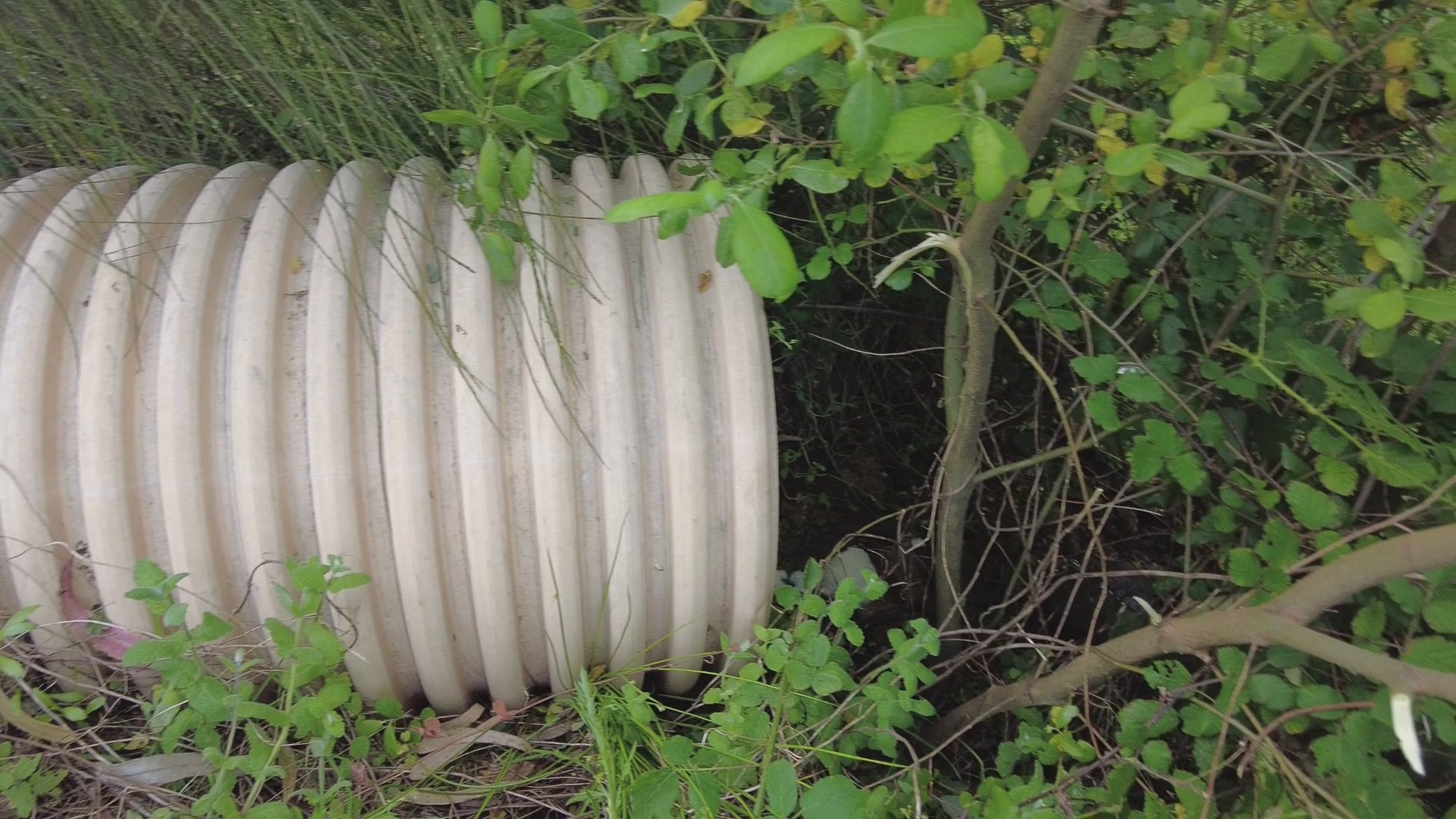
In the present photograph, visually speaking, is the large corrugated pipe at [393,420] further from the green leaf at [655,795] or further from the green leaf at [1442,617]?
the green leaf at [1442,617]

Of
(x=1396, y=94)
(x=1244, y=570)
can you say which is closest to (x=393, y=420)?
(x=1244, y=570)

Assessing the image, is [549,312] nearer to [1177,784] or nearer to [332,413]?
[332,413]

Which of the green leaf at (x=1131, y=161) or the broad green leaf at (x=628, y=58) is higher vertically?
the broad green leaf at (x=628, y=58)

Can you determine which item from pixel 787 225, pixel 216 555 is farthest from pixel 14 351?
pixel 787 225

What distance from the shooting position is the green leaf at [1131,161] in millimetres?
857

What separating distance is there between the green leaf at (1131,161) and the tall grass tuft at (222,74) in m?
0.79

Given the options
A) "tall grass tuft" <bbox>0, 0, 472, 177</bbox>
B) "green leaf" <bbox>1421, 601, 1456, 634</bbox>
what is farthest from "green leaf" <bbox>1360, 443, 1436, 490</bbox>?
"tall grass tuft" <bbox>0, 0, 472, 177</bbox>

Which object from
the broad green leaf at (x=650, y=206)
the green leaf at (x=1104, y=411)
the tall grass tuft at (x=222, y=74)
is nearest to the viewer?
the broad green leaf at (x=650, y=206)

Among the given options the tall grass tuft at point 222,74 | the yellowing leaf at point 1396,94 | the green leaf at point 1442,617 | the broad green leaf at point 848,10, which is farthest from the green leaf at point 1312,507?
the tall grass tuft at point 222,74

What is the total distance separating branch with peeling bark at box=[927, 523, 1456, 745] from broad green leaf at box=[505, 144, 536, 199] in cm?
93

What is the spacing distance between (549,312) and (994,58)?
1.96 feet

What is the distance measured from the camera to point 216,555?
1.12 metres

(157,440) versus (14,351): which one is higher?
(14,351)

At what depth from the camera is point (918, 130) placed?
29.9 inches
